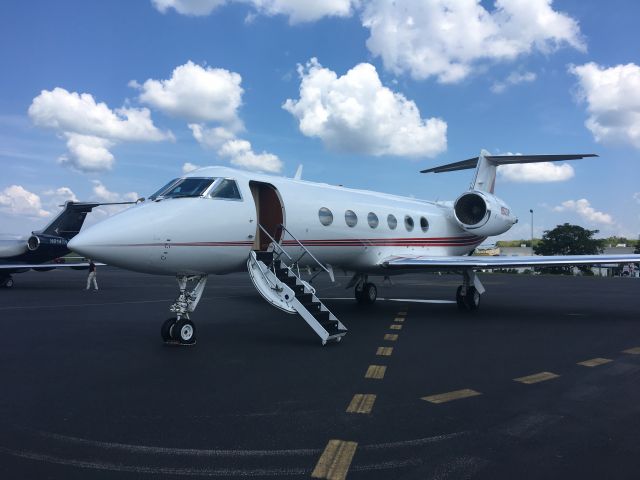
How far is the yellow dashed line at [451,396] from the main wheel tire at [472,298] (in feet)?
29.3

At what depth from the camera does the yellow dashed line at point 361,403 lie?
16.6 feet

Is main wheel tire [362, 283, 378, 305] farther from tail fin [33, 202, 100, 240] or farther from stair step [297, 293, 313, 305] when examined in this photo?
tail fin [33, 202, 100, 240]

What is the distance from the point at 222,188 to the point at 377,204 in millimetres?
5895

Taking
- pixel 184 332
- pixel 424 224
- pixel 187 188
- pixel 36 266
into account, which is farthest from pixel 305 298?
pixel 36 266

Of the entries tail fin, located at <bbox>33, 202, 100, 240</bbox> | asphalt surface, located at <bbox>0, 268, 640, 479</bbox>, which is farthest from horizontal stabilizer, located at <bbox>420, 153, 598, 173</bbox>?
tail fin, located at <bbox>33, 202, 100, 240</bbox>

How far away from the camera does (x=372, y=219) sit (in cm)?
1358

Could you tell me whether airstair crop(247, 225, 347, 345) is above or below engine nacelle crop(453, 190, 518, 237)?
below

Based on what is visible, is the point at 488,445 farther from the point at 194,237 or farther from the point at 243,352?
the point at 194,237

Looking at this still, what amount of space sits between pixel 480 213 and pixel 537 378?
424 inches

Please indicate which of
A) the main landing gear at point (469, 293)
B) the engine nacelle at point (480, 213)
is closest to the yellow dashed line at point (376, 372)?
the main landing gear at point (469, 293)

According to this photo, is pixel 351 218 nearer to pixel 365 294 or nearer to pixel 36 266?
pixel 365 294

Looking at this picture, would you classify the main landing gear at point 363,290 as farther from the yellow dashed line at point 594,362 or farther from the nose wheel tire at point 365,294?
the yellow dashed line at point 594,362

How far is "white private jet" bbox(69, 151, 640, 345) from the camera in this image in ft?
27.0

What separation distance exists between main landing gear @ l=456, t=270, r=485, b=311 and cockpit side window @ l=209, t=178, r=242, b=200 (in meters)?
7.56
